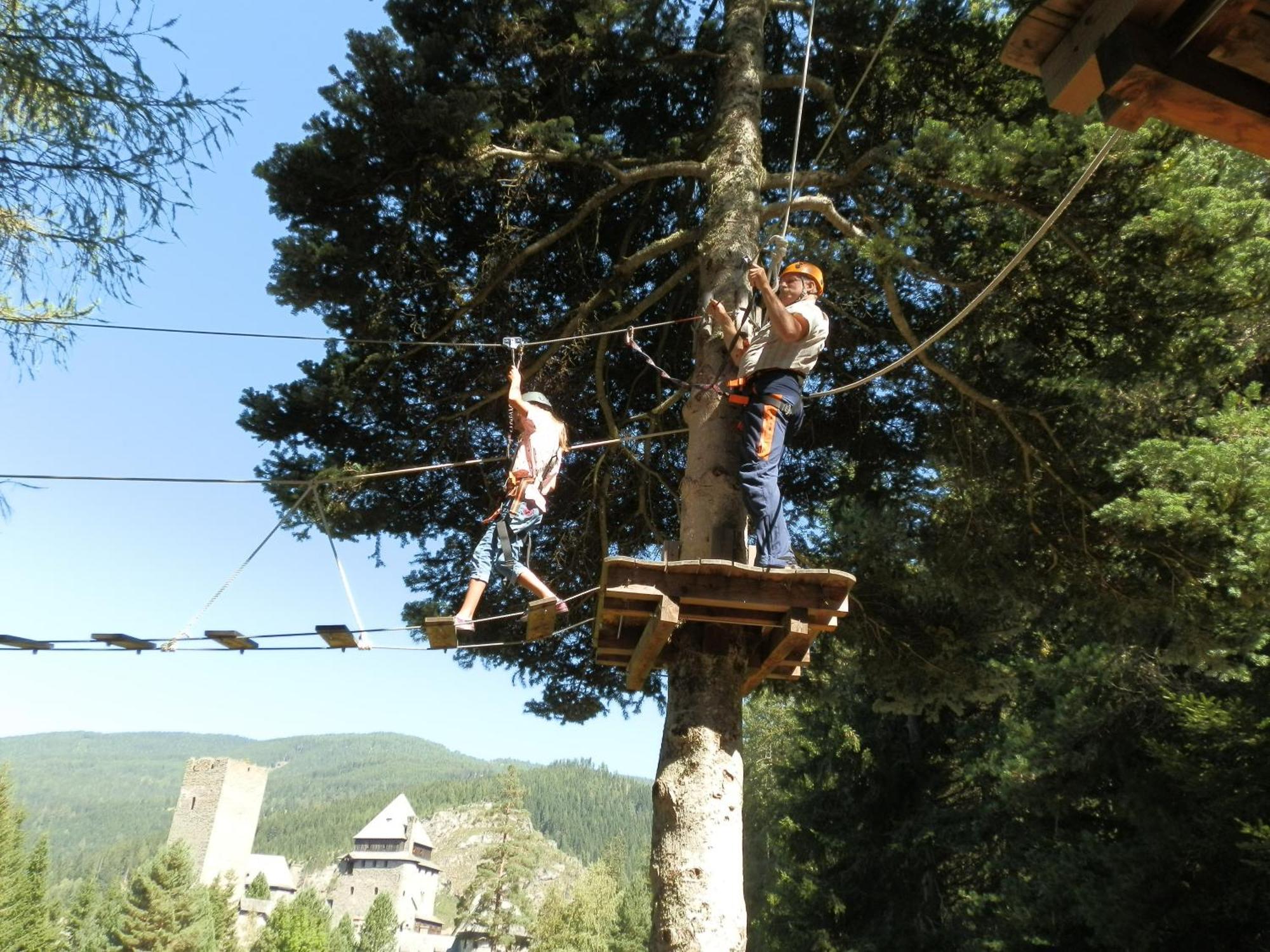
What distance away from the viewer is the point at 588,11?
25.8ft

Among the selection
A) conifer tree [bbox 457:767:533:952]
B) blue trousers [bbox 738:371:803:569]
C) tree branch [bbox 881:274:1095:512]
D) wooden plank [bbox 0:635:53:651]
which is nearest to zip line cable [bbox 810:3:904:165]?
tree branch [bbox 881:274:1095:512]

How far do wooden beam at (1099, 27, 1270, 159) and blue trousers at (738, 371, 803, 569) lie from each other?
2820 millimetres

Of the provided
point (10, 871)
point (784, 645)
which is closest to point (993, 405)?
point (784, 645)

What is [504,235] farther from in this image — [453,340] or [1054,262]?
[1054,262]

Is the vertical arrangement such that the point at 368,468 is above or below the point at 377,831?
below

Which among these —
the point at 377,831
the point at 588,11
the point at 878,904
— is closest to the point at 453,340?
the point at 588,11

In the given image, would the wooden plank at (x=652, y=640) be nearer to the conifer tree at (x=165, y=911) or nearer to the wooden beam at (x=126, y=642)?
the wooden beam at (x=126, y=642)

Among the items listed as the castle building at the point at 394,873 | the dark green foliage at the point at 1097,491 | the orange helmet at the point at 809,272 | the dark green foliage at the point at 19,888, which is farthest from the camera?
the castle building at the point at 394,873

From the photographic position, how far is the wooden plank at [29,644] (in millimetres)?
5570

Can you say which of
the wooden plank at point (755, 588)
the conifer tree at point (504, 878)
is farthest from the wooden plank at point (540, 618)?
the conifer tree at point (504, 878)

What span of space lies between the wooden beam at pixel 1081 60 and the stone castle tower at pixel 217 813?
236 feet

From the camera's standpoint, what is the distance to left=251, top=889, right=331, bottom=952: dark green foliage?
139 ft

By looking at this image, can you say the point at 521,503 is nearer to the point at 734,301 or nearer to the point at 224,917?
the point at 734,301

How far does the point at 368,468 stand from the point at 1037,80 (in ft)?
20.3
